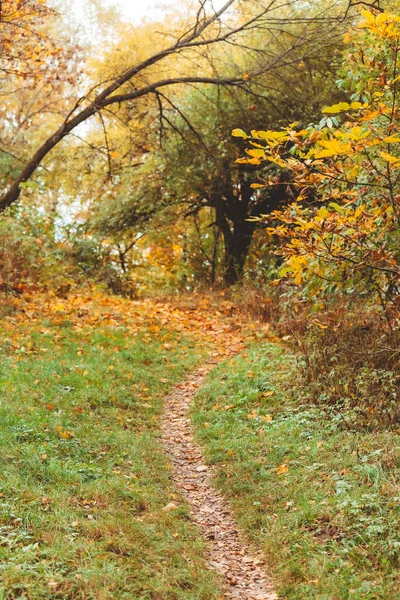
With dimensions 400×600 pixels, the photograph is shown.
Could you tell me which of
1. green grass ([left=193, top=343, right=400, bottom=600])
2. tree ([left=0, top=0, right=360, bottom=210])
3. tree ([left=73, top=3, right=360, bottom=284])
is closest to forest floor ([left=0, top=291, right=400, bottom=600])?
green grass ([left=193, top=343, right=400, bottom=600])

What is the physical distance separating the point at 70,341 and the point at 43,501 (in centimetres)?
486

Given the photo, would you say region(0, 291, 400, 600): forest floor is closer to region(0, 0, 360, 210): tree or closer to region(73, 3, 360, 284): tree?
region(0, 0, 360, 210): tree

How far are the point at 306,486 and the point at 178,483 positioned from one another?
4.27 feet

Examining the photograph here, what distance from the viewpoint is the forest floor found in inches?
164

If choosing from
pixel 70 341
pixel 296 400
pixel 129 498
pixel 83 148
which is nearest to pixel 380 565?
pixel 129 498

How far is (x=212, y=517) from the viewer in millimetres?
5457

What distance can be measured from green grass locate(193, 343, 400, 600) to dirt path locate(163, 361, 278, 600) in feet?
0.40

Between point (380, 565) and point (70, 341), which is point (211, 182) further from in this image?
point (380, 565)

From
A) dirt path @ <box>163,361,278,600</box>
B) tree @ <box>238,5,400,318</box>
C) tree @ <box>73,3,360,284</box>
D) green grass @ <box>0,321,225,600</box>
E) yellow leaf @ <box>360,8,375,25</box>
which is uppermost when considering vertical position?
tree @ <box>73,3,360,284</box>

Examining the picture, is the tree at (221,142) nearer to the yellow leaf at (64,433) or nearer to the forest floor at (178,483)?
the forest floor at (178,483)

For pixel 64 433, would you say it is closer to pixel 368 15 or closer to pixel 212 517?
pixel 212 517

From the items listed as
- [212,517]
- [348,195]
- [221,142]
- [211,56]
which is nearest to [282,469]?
[212,517]

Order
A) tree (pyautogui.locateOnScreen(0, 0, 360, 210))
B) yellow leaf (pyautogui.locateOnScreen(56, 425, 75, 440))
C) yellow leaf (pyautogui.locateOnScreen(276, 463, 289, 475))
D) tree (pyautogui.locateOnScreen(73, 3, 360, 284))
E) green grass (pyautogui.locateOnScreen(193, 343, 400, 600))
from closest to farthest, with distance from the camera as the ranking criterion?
green grass (pyautogui.locateOnScreen(193, 343, 400, 600)), yellow leaf (pyautogui.locateOnScreen(276, 463, 289, 475)), yellow leaf (pyautogui.locateOnScreen(56, 425, 75, 440)), tree (pyautogui.locateOnScreen(0, 0, 360, 210)), tree (pyautogui.locateOnScreen(73, 3, 360, 284))

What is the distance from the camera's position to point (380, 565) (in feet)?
13.9
